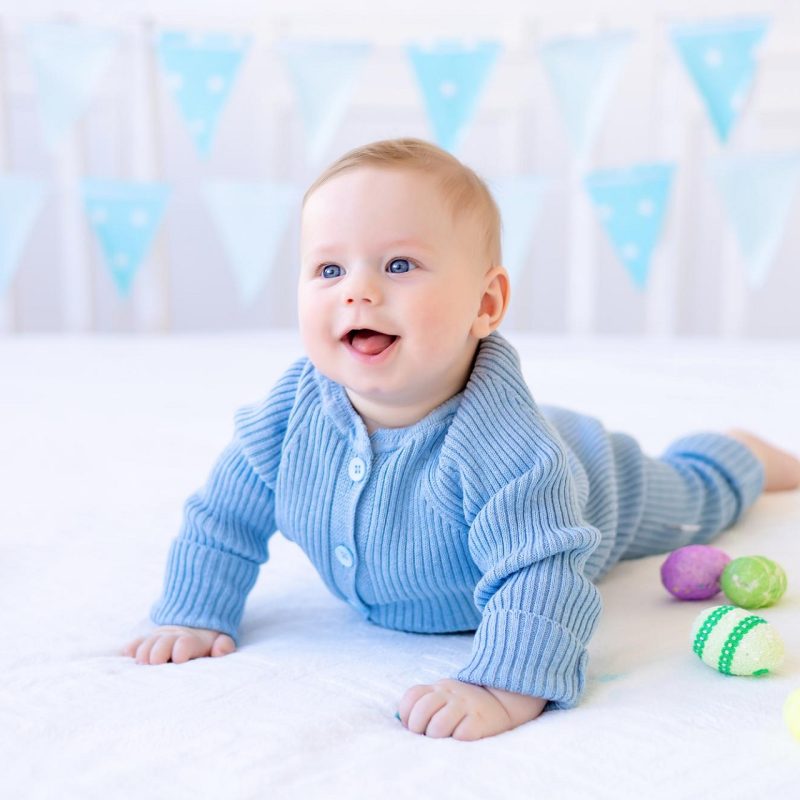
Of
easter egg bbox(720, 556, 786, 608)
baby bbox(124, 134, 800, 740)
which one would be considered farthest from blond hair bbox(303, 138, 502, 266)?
easter egg bbox(720, 556, 786, 608)

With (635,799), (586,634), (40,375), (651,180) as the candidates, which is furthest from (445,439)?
(651,180)

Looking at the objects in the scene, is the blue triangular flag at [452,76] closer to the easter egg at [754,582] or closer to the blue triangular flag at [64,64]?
the blue triangular flag at [64,64]

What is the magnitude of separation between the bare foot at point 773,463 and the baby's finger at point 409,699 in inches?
25.8

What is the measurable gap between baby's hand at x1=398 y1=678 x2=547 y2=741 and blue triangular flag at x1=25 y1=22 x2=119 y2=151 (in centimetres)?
200

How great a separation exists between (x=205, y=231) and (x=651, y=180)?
4.57 feet

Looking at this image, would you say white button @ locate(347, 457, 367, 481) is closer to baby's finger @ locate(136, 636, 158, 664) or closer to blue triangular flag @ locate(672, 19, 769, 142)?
baby's finger @ locate(136, 636, 158, 664)

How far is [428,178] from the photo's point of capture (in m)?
0.76

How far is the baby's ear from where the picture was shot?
0.81 meters

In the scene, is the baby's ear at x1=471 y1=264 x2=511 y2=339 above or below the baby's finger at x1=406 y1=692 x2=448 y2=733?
above

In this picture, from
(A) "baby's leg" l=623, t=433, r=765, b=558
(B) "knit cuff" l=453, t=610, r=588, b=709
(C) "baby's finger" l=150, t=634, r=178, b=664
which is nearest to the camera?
(B) "knit cuff" l=453, t=610, r=588, b=709

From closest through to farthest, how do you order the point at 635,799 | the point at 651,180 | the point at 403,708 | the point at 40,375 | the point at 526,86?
the point at 635,799 → the point at 403,708 → the point at 40,375 → the point at 651,180 → the point at 526,86

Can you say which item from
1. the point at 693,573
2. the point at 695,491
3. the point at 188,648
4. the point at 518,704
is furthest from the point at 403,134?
the point at 518,704

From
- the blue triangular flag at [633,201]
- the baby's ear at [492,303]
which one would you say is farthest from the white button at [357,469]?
the blue triangular flag at [633,201]

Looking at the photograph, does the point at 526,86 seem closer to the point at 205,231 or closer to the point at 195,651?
the point at 205,231
